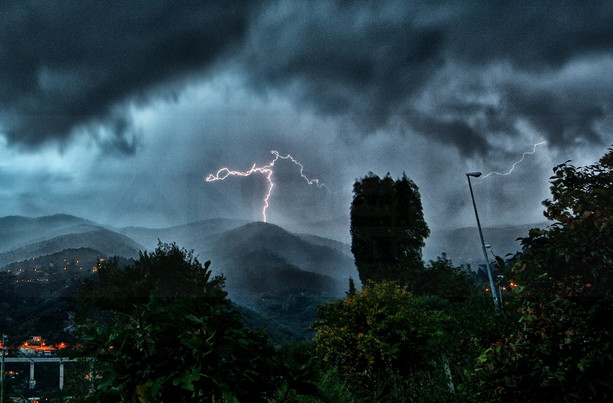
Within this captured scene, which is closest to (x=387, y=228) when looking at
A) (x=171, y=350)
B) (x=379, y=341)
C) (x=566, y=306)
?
(x=379, y=341)

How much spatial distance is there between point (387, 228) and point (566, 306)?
3495 centimetres

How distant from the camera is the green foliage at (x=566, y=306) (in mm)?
4105

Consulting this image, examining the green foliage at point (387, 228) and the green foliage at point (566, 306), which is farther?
the green foliage at point (387, 228)

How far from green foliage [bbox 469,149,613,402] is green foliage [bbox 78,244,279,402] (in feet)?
11.6

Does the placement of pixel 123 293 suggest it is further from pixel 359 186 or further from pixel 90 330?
pixel 359 186

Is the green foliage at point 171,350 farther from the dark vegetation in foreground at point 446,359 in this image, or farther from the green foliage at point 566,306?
the green foliage at point 566,306

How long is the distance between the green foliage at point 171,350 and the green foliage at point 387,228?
35282 mm

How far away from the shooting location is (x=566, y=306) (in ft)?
14.4

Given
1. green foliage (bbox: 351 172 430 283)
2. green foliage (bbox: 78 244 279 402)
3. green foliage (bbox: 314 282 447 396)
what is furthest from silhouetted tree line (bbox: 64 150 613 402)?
green foliage (bbox: 351 172 430 283)

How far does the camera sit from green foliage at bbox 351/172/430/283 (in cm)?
3778

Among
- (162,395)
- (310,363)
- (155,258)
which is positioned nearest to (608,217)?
(310,363)

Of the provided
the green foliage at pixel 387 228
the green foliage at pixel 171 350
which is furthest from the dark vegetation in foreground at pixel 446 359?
the green foliage at pixel 387 228

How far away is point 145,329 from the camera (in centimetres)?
242

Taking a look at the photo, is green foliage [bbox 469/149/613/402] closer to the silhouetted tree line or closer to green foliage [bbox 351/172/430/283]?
the silhouetted tree line
